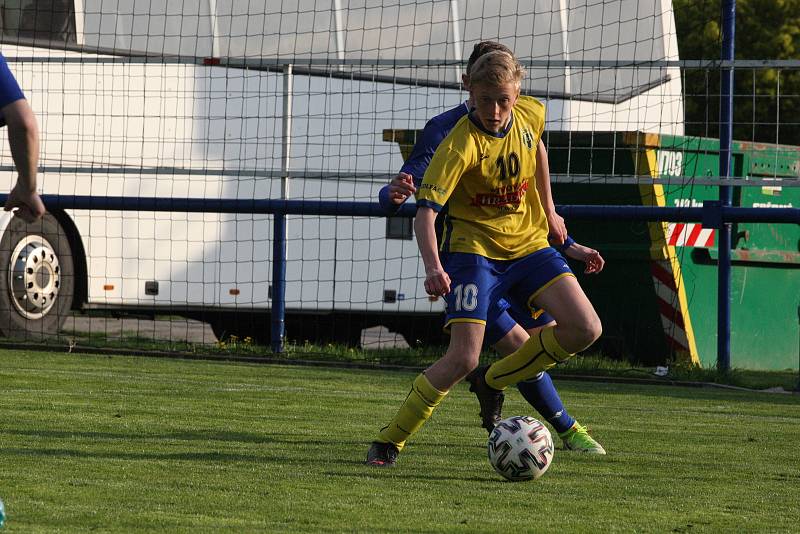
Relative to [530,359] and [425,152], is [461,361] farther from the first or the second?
[425,152]

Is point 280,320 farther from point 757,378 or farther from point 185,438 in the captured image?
point 185,438

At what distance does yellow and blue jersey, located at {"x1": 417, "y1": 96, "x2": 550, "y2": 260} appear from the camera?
6.10m

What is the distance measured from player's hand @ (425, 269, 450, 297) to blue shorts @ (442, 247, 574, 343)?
14.6 inches

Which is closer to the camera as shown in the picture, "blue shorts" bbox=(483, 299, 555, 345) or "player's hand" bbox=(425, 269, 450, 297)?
"player's hand" bbox=(425, 269, 450, 297)

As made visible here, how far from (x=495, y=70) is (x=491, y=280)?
3.00 feet

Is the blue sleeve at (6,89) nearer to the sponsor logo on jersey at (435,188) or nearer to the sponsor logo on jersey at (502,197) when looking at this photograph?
the sponsor logo on jersey at (435,188)

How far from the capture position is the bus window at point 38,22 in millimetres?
13805

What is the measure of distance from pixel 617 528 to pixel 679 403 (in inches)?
200

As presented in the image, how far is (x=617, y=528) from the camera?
4629 millimetres

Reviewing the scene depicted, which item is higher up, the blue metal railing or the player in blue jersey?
the player in blue jersey

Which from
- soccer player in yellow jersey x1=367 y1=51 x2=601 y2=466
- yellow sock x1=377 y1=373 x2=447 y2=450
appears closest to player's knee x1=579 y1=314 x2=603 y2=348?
soccer player in yellow jersey x1=367 y1=51 x2=601 y2=466

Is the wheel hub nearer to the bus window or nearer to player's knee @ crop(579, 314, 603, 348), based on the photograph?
the bus window

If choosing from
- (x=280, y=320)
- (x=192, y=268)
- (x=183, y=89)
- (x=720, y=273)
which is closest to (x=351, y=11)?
(x=183, y=89)

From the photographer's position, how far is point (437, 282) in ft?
18.7
